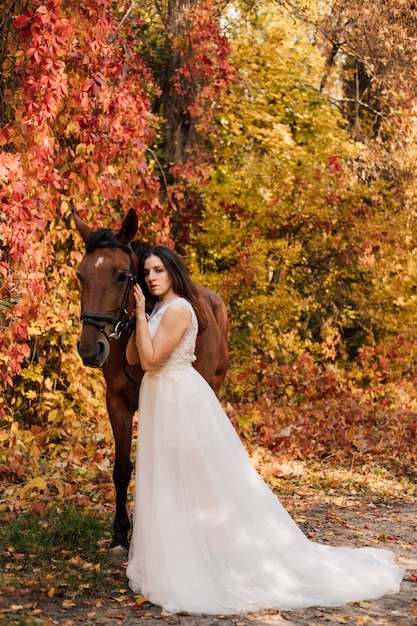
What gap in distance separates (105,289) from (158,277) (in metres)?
0.36

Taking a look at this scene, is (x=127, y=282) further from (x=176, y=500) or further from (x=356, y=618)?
(x=356, y=618)

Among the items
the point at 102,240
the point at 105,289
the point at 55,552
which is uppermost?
the point at 102,240

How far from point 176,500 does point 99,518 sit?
5.54 ft

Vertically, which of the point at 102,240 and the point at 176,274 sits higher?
the point at 102,240

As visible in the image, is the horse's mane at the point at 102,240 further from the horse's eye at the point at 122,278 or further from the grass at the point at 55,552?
the grass at the point at 55,552

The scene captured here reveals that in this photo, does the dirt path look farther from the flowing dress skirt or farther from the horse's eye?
the horse's eye

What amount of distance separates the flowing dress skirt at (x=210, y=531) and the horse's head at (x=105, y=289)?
1.43 feet

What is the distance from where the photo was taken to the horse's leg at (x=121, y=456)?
17.2ft

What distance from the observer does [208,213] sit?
35.7 ft

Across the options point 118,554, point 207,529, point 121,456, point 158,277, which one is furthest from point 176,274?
point 118,554

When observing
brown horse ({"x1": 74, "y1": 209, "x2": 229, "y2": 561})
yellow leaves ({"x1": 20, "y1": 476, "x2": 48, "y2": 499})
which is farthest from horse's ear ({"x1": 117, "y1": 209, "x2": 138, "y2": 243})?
yellow leaves ({"x1": 20, "y1": 476, "x2": 48, "y2": 499})

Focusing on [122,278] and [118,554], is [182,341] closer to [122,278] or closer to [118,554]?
[122,278]

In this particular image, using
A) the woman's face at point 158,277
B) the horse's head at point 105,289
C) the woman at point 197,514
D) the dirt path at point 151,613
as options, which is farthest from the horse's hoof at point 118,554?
the woman's face at point 158,277

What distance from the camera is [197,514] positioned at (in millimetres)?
4500
